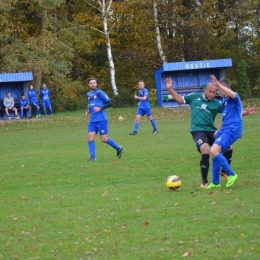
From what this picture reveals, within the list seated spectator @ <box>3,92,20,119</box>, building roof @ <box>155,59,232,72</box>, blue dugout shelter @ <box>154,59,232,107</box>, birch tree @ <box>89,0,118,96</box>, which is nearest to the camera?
seated spectator @ <box>3,92,20,119</box>

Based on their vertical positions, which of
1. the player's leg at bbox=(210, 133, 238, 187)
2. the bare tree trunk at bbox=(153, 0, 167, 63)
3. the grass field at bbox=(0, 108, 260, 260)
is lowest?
the grass field at bbox=(0, 108, 260, 260)

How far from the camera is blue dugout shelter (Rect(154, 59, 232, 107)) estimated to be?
3509 centimetres

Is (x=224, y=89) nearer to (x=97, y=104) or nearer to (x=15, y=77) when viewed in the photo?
(x=97, y=104)

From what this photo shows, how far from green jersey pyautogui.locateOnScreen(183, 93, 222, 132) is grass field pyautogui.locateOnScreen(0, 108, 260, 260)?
40.1 inches

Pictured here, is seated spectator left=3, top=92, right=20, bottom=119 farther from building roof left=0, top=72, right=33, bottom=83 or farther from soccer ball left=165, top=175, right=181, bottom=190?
soccer ball left=165, top=175, right=181, bottom=190

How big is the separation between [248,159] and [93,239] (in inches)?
276

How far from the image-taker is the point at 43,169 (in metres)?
13.8

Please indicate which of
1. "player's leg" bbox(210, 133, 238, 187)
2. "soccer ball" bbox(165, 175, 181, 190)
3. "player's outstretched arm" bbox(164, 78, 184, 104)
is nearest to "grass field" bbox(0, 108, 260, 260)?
"soccer ball" bbox(165, 175, 181, 190)

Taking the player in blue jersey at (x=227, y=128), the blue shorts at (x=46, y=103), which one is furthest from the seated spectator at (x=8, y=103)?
the player in blue jersey at (x=227, y=128)

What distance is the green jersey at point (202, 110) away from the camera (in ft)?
33.5

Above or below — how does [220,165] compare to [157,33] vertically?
below

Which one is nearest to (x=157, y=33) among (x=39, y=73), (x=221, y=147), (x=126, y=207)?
(x=39, y=73)

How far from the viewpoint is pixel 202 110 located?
10227 millimetres

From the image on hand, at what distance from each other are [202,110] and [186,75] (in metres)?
27.1
